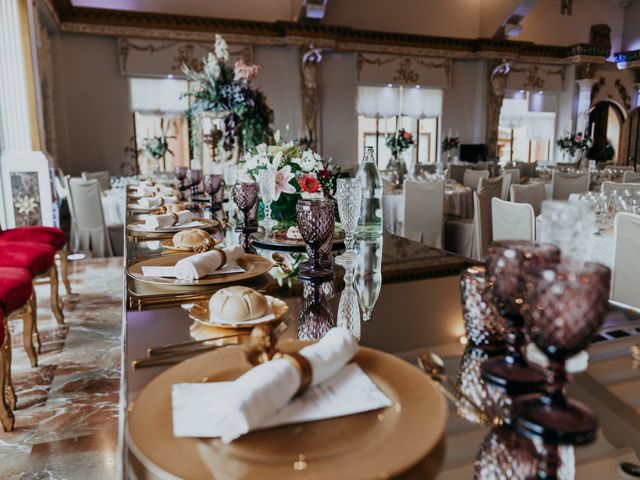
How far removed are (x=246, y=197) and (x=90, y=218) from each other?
13.6 ft

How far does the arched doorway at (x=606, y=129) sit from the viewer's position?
13.9m

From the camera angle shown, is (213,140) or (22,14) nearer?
(213,140)

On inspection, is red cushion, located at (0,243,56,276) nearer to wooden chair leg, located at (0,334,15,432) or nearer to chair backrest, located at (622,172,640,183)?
wooden chair leg, located at (0,334,15,432)

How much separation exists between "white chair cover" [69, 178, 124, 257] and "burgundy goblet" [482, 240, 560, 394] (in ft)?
17.2

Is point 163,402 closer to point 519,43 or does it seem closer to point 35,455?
point 35,455

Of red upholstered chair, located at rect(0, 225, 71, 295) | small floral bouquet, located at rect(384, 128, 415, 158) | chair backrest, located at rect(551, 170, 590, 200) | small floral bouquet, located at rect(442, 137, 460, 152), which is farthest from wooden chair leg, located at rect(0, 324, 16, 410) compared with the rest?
small floral bouquet, located at rect(442, 137, 460, 152)

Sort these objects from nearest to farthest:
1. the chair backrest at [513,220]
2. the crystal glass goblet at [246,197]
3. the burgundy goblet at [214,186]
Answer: the crystal glass goblet at [246,197], the burgundy goblet at [214,186], the chair backrest at [513,220]

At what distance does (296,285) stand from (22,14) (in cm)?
516

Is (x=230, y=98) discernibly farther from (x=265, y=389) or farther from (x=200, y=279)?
(x=265, y=389)

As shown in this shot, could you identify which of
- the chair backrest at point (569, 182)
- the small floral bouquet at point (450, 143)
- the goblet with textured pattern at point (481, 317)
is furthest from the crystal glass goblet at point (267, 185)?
the small floral bouquet at point (450, 143)

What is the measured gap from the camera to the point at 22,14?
4934 millimetres

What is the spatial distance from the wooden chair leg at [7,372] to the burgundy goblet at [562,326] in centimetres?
205

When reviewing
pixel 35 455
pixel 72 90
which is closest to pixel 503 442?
pixel 35 455

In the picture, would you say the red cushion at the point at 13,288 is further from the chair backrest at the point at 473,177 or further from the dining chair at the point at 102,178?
the chair backrest at the point at 473,177
